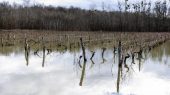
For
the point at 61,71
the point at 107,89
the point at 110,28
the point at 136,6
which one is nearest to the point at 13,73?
the point at 61,71

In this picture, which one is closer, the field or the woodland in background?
the field

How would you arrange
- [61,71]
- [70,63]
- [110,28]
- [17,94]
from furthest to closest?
1. [110,28]
2. [70,63]
3. [61,71]
4. [17,94]

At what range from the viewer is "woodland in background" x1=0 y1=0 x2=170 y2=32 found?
67.8m

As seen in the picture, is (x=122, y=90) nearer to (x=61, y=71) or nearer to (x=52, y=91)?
(x=52, y=91)

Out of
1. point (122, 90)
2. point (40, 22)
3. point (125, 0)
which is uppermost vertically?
point (125, 0)

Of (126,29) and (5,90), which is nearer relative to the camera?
(5,90)

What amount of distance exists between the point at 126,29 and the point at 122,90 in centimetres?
6469

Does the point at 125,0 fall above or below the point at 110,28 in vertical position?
above

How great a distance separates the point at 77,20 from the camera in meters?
76.2

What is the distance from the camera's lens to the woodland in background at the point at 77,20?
67.8 metres

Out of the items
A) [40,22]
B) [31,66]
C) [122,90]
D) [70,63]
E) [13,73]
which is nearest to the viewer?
[122,90]

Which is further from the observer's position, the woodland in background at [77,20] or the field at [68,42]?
the woodland in background at [77,20]

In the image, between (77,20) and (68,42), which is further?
(77,20)

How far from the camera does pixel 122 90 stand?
14211 millimetres
